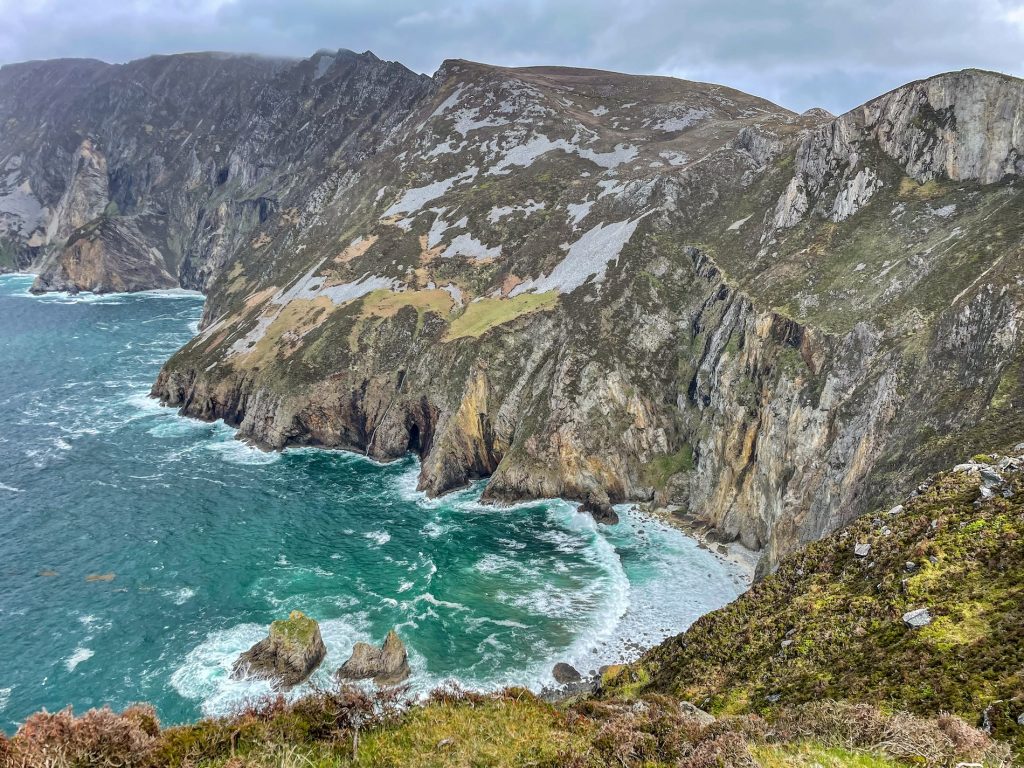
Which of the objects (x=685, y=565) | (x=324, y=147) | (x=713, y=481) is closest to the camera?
(x=685, y=565)

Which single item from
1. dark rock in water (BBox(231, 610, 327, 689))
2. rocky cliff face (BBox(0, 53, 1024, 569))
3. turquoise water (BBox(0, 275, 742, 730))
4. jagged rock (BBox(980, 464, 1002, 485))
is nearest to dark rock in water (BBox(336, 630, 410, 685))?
turquoise water (BBox(0, 275, 742, 730))

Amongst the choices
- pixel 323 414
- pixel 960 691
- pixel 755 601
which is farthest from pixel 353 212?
pixel 960 691

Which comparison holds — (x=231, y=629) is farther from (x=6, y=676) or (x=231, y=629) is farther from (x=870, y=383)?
(x=870, y=383)

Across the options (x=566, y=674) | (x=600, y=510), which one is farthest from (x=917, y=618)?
(x=600, y=510)

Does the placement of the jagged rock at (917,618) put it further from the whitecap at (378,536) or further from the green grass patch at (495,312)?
the green grass patch at (495,312)

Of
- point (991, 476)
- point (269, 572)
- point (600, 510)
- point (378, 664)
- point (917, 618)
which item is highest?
point (991, 476)

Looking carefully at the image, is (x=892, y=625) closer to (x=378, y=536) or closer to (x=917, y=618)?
(x=917, y=618)

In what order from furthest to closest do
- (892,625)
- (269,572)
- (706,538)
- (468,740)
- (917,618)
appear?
(706,538) < (269,572) < (892,625) < (917,618) < (468,740)
